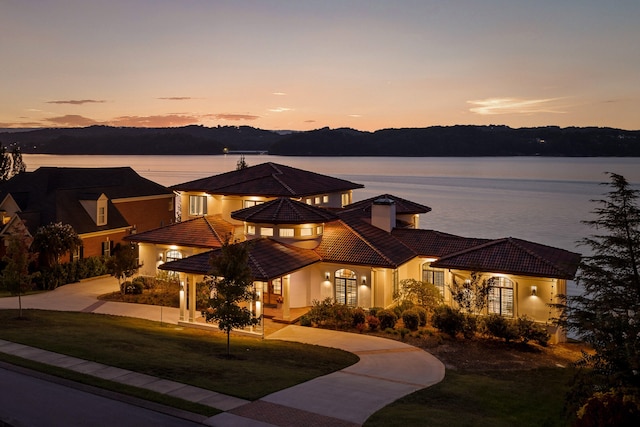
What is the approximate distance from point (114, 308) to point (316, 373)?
53.5 feet

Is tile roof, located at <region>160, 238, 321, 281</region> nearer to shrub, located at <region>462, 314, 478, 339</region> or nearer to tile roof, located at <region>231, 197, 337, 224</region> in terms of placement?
tile roof, located at <region>231, 197, 337, 224</region>

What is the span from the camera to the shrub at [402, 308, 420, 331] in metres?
27.3

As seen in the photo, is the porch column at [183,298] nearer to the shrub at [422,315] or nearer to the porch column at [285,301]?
the porch column at [285,301]

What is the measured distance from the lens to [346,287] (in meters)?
31.2

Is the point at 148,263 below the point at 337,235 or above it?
below

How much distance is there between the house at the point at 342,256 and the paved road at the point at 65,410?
29.8ft

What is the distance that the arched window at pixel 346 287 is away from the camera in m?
31.0

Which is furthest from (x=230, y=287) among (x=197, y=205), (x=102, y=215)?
(x=102, y=215)

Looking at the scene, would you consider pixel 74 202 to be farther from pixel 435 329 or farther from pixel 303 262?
pixel 435 329

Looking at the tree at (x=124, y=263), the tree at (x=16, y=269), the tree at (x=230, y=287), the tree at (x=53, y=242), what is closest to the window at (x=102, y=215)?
the tree at (x=53, y=242)

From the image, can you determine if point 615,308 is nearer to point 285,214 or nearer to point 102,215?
point 285,214

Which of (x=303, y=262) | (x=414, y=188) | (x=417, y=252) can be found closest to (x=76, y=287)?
(x=303, y=262)

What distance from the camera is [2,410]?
564 inches

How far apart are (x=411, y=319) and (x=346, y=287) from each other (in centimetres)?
511
